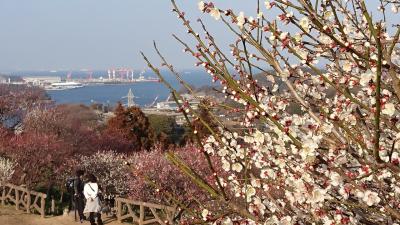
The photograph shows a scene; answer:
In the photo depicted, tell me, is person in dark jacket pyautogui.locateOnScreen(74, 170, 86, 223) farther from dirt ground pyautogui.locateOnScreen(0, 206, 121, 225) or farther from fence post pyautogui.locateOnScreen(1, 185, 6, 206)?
fence post pyautogui.locateOnScreen(1, 185, 6, 206)

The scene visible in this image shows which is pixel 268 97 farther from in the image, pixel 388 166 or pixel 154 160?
pixel 154 160

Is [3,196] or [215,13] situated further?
[3,196]

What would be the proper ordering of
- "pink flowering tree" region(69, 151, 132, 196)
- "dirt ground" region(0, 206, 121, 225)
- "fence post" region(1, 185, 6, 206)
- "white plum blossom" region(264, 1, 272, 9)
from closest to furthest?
1. "white plum blossom" region(264, 1, 272, 9)
2. "dirt ground" region(0, 206, 121, 225)
3. "fence post" region(1, 185, 6, 206)
4. "pink flowering tree" region(69, 151, 132, 196)

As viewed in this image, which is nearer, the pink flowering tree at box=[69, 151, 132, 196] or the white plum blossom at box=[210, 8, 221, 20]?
the white plum blossom at box=[210, 8, 221, 20]

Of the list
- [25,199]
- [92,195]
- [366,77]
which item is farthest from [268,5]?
[25,199]

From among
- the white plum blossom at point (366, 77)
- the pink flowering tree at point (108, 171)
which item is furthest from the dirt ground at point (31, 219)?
the white plum blossom at point (366, 77)

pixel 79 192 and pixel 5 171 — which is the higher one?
pixel 79 192

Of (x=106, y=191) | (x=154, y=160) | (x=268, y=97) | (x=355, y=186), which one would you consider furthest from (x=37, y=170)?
(x=355, y=186)

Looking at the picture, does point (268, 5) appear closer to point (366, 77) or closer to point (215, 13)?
point (215, 13)

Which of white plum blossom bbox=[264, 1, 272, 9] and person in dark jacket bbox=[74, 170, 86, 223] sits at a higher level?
white plum blossom bbox=[264, 1, 272, 9]

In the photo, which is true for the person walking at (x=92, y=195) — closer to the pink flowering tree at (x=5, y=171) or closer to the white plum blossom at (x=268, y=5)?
the pink flowering tree at (x=5, y=171)

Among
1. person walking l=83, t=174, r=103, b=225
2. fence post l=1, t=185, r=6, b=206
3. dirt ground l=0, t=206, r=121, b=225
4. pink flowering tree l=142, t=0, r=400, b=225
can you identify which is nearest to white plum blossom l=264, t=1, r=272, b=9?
pink flowering tree l=142, t=0, r=400, b=225

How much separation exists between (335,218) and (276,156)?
781 mm

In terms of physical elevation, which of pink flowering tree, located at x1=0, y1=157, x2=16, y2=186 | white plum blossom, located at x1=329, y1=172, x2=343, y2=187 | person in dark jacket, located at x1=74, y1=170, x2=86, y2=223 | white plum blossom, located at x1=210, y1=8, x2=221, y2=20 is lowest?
pink flowering tree, located at x1=0, y1=157, x2=16, y2=186
